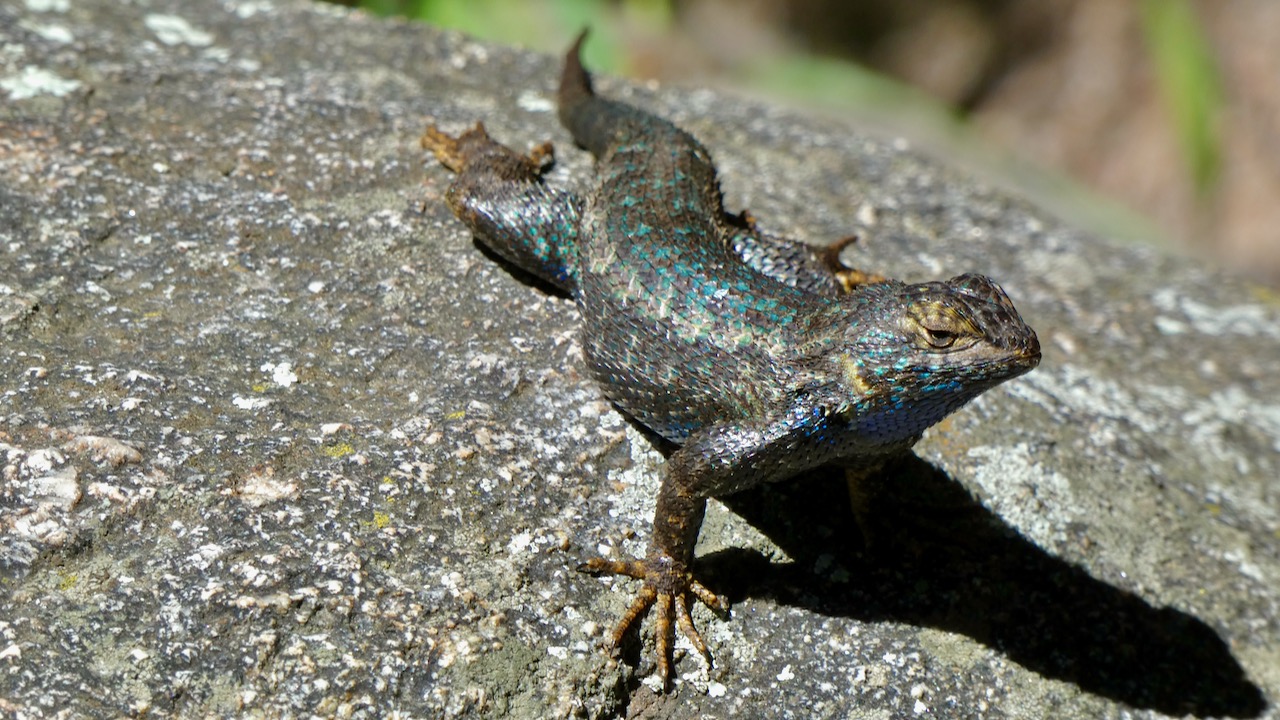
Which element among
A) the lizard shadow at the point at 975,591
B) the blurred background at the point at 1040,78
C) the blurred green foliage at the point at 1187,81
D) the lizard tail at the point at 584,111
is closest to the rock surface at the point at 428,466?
the lizard shadow at the point at 975,591

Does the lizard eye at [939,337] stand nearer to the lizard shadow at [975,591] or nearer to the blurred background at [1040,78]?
the lizard shadow at [975,591]

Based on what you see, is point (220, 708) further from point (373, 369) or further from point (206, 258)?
point (206, 258)

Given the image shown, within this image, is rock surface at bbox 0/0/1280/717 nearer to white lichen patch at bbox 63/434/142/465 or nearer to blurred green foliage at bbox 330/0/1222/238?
white lichen patch at bbox 63/434/142/465

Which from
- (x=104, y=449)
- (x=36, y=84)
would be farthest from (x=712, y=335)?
(x=36, y=84)

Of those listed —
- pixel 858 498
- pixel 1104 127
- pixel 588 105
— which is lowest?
pixel 1104 127

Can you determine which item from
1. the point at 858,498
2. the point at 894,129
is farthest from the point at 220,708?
the point at 894,129

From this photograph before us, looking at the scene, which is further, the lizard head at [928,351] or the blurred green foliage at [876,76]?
the blurred green foliage at [876,76]
